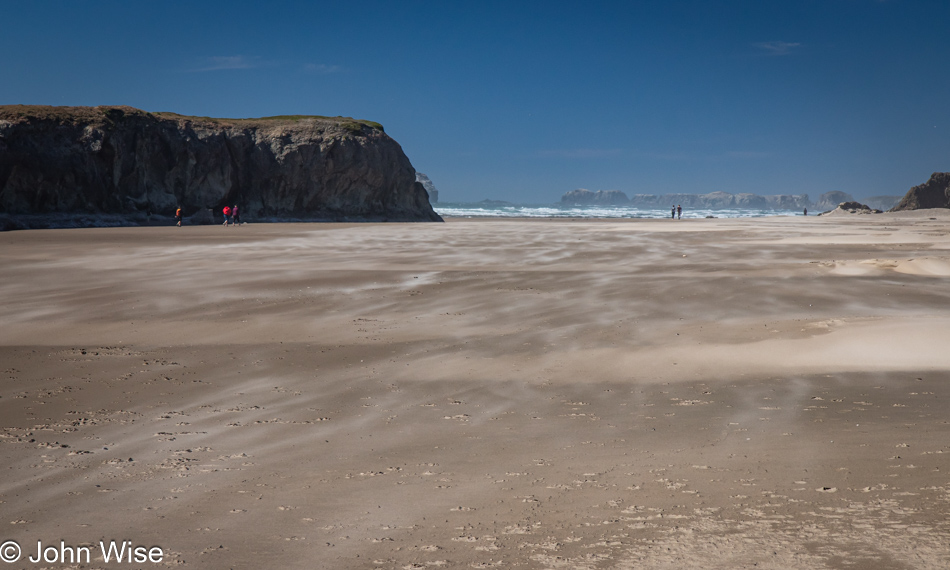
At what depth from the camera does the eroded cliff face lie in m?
41.8

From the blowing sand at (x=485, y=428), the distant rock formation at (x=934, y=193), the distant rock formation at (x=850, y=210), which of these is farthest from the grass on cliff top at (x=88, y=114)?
the distant rock formation at (x=934, y=193)

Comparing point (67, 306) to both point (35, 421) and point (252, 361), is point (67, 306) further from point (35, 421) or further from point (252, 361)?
point (35, 421)

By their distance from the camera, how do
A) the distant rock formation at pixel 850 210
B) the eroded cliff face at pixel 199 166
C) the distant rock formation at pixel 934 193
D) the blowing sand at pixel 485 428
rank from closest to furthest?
the blowing sand at pixel 485 428
the eroded cliff face at pixel 199 166
the distant rock formation at pixel 850 210
the distant rock formation at pixel 934 193

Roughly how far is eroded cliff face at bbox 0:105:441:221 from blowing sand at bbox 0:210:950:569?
37720 millimetres

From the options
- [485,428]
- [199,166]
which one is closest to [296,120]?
[199,166]

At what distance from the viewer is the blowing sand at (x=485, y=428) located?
2.99 metres

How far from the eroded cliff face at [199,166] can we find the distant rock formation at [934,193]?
5411 centimetres

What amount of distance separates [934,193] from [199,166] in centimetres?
7424

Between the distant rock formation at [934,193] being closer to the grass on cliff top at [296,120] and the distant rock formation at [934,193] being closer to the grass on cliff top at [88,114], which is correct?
the grass on cliff top at [296,120]

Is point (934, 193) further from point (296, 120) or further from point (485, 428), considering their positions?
point (485, 428)

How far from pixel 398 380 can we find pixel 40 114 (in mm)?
47796

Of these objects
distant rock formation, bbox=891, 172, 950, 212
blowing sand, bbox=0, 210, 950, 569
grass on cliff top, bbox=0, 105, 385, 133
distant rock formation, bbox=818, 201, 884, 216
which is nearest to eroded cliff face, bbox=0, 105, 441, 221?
grass on cliff top, bbox=0, 105, 385, 133

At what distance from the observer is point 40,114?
142 feet

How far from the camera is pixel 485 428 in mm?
4621
